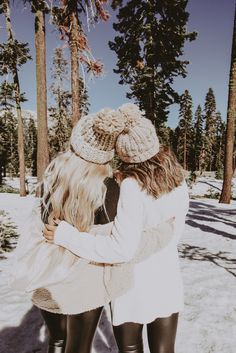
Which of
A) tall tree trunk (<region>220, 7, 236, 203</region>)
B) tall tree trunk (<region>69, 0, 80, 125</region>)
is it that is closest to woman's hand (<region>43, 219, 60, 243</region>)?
tall tree trunk (<region>69, 0, 80, 125</region>)

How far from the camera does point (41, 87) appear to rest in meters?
12.6

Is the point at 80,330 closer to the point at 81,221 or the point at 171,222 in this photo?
the point at 81,221

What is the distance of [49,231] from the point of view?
1.75 meters

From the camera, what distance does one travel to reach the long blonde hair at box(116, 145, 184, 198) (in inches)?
66.0

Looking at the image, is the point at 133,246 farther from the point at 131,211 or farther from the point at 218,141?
the point at 218,141

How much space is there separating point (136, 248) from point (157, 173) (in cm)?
42

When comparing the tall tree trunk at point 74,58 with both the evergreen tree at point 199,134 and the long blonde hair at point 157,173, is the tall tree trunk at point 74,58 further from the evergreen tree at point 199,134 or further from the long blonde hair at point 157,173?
the evergreen tree at point 199,134

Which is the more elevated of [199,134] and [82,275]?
[199,134]

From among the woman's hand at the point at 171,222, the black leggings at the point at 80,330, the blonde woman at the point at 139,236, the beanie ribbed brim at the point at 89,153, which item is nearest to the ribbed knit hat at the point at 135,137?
the blonde woman at the point at 139,236

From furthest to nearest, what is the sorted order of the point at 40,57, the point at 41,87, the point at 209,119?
1. the point at 209,119
2. the point at 41,87
3. the point at 40,57

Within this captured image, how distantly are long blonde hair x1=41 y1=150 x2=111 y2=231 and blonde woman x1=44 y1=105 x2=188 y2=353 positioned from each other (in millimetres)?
72

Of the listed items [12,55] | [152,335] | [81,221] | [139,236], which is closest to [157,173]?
[139,236]

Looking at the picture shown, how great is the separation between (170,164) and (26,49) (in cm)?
1923

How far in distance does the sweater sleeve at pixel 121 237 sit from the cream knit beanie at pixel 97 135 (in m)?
0.22
